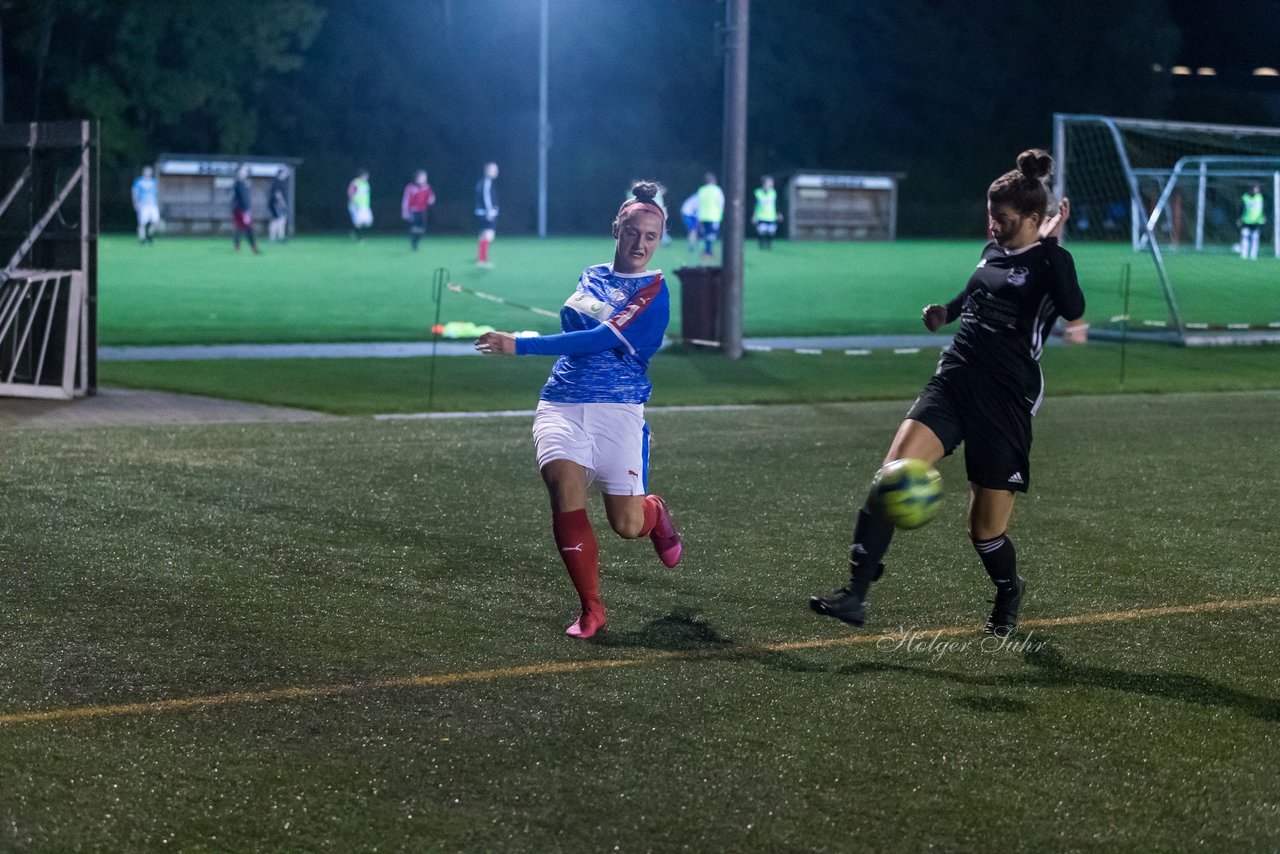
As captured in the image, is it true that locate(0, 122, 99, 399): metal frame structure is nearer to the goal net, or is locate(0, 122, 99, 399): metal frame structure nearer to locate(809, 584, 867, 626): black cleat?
locate(809, 584, 867, 626): black cleat

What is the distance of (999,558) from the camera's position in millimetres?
6055

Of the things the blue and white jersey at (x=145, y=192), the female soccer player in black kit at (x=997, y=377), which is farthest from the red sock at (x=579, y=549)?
the blue and white jersey at (x=145, y=192)

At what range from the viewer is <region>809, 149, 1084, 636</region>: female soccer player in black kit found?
575 cm

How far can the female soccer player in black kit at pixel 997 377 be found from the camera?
5754mm

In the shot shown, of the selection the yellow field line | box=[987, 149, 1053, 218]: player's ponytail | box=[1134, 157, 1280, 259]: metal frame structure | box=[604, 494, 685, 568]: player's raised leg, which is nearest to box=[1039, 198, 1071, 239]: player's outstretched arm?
box=[987, 149, 1053, 218]: player's ponytail

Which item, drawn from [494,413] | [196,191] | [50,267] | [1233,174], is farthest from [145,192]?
[494,413]

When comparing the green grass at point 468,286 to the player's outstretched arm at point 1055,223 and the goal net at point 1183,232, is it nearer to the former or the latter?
the goal net at point 1183,232

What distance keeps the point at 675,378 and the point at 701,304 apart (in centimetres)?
249

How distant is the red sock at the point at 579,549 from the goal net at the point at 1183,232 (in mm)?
11787

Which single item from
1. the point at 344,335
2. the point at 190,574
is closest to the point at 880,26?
the point at 344,335

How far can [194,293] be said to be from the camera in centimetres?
2412

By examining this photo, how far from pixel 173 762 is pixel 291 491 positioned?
4.55 meters

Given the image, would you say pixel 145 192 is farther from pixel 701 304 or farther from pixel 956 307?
pixel 956 307

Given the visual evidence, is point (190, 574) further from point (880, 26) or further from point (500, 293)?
point (880, 26)
